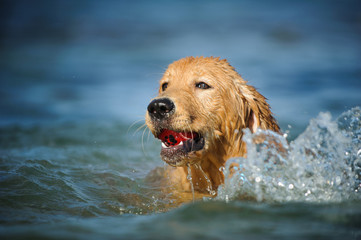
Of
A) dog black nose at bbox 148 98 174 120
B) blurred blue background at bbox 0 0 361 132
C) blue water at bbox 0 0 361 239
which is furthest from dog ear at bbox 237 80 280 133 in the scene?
blurred blue background at bbox 0 0 361 132

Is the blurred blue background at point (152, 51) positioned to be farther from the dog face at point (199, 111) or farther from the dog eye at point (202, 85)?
the dog eye at point (202, 85)

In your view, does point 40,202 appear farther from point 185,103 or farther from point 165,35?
point 165,35

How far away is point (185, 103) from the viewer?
4.76 meters

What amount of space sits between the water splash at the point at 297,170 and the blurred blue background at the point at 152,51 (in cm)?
531

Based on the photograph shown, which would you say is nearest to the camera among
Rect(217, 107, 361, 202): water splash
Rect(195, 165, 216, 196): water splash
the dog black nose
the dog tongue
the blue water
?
the blue water

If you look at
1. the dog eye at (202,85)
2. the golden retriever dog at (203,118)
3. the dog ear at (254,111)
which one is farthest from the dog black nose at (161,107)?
the dog ear at (254,111)

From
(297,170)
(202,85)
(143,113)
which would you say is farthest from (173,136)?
(143,113)

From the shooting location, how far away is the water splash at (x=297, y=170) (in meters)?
4.35

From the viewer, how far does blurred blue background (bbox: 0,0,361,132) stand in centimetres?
1258

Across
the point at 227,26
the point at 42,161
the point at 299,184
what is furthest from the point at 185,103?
the point at 227,26

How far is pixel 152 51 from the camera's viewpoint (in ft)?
63.6

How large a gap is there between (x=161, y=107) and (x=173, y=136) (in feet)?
1.39

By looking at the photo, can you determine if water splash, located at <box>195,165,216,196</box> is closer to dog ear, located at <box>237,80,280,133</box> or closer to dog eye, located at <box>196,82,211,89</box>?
dog ear, located at <box>237,80,280,133</box>

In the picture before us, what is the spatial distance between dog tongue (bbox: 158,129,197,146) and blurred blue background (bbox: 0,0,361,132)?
5738mm
